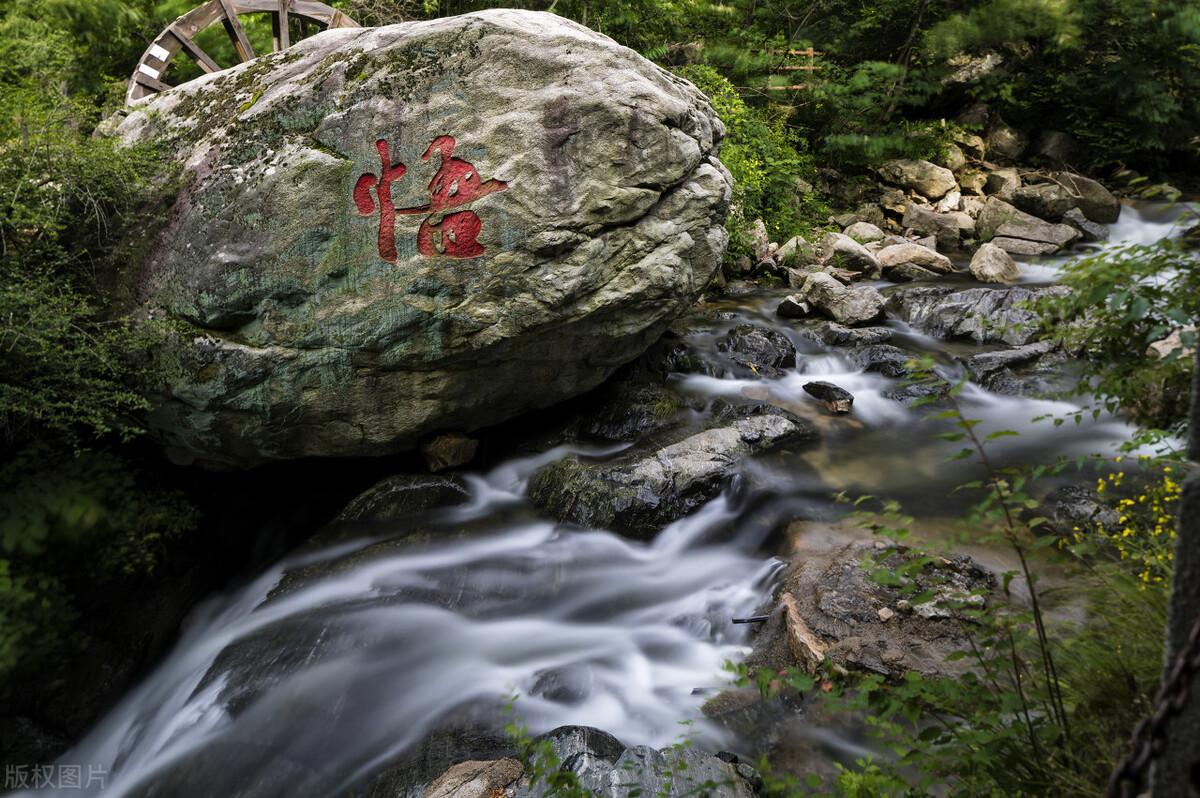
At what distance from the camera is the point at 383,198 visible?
187 inches

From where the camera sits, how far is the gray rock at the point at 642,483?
209 inches

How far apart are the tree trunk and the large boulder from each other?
4.01 meters

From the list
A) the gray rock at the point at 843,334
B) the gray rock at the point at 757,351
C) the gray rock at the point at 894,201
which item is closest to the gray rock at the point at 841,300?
the gray rock at the point at 843,334

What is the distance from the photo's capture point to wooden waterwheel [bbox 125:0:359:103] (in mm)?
7941

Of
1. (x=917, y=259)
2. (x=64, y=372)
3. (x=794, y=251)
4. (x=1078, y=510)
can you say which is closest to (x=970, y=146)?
(x=917, y=259)

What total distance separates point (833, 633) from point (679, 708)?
3.17ft

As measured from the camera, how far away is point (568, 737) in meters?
3.05

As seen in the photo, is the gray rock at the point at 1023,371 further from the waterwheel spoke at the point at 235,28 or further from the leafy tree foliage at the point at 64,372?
the waterwheel spoke at the point at 235,28

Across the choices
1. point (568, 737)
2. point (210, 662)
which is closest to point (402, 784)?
point (568, 737)

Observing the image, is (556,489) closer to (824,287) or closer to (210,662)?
(210,662)

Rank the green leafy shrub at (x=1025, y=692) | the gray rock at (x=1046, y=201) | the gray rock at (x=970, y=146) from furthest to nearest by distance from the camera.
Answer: the gray rock at (x=970, y=146) → the gray rock at (x=1046, y=201) → the green leafy shrub at (x=1025, y=692)

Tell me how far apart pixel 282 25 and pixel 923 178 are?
466 inches

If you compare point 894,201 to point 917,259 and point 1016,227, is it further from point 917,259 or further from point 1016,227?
point 917,259

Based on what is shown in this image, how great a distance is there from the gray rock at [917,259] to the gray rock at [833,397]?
184 inches
